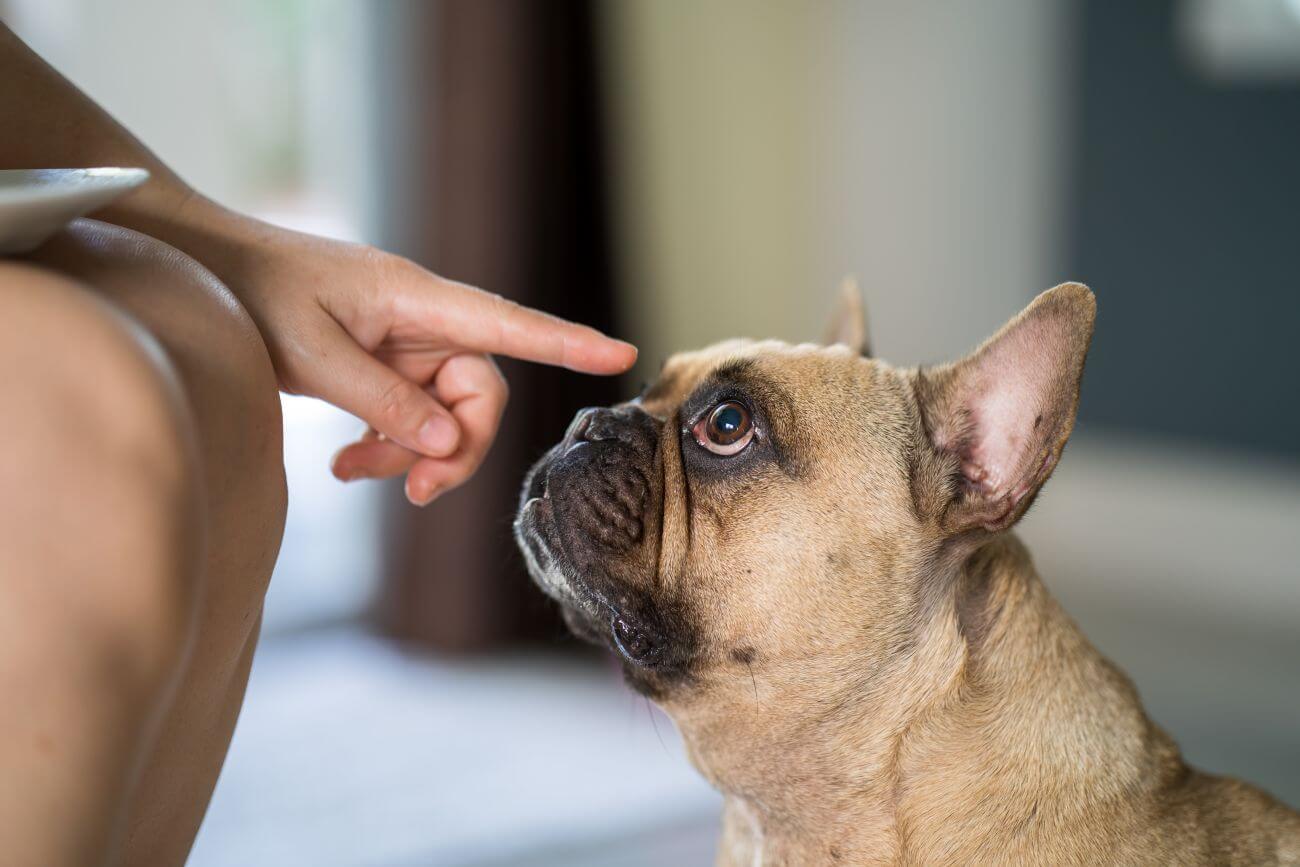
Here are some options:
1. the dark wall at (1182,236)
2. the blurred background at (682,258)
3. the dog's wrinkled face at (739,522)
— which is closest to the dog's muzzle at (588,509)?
the dog's wrinkled face at (739,522)

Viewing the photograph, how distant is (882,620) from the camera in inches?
45.8

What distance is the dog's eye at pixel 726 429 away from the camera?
1.25 meters

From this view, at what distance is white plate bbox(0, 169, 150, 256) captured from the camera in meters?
0.63

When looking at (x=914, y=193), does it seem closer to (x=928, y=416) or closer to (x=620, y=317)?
(x=620, y=317)

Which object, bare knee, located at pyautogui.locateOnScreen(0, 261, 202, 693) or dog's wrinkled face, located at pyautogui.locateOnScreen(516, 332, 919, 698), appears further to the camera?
dog's wrinkled face, located at pyautogui.locateOnScreen(516, 332, 919, 698)

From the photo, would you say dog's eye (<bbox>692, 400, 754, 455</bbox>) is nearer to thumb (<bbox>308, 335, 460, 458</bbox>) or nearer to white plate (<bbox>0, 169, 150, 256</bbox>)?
thumb (<bbox>308, 335, 460, 458</bbox>)

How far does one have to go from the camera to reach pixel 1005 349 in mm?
1175

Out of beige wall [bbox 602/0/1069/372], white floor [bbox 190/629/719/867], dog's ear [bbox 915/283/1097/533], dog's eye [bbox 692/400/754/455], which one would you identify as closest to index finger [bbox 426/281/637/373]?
dog's eye [bbox 692/400/754/455]

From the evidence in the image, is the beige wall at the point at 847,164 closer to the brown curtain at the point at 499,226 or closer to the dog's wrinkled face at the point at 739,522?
the brown curtain at the point at 499,226

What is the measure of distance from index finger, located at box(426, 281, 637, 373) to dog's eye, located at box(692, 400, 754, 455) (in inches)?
4.4

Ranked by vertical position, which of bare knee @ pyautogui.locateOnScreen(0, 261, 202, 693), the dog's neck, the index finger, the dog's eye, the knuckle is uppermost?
bare knee @ pyautogui.locateOnScreen(0, 261, 202, 693)

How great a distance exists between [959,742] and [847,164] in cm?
356

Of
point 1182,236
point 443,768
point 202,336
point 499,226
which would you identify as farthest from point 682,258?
point 202,336

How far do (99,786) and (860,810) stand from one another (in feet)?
2.56
